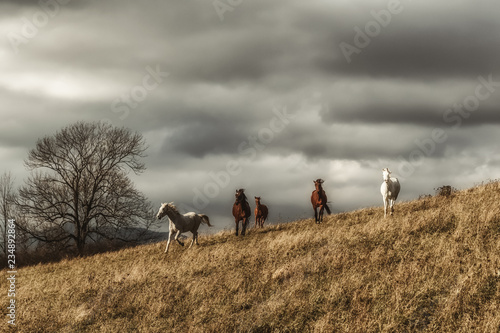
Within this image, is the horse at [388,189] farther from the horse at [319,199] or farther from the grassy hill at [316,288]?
the grassy hill at [316,288]

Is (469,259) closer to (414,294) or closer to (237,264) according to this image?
(414,294)

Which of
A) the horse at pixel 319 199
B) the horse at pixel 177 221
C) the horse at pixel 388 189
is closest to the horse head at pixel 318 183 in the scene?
the horse at pixel 319 199

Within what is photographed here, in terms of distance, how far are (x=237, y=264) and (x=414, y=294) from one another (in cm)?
554

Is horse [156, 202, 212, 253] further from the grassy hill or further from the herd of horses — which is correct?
the grassy hill

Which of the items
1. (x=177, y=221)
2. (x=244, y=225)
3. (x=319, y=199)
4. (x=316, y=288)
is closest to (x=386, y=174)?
(x=319, y=199)

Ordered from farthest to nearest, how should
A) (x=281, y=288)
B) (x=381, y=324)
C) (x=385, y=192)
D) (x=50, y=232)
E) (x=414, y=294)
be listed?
(x=50, y=232) < (x=385, y=192) < (x=281, y=288) < (x=414, y=294) < (x=381, y=324)

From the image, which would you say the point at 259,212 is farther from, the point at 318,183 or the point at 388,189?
the point at 388,189

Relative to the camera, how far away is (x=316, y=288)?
888cm

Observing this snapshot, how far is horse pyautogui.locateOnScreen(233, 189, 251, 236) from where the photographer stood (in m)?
20.8

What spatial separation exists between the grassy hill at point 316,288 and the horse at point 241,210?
6.29 m

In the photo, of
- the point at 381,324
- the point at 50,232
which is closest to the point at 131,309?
the point at 381,324

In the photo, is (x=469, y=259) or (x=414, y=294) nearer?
(x=414, y=294)

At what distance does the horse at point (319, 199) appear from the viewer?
21.3m

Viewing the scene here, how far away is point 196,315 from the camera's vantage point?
346 inches
